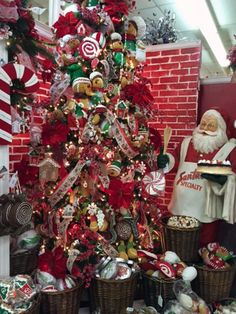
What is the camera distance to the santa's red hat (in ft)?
10.5

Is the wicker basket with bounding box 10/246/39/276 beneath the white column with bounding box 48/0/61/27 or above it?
beneath

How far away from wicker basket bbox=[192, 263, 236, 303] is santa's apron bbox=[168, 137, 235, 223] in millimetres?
536

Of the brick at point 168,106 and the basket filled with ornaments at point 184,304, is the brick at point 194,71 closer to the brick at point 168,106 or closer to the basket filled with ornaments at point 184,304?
the brick at point 168,106

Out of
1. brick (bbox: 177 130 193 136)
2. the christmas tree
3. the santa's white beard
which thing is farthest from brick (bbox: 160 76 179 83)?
the christmas tree

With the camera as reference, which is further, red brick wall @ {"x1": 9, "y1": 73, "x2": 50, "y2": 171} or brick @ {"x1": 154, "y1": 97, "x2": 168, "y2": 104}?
brick @ {"x1": 154, "y1": 97, "x2": 168, "y2": 104}

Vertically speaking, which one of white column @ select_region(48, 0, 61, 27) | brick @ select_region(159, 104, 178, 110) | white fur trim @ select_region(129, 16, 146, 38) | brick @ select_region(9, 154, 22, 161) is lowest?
brick @ select_region(9, 154, 22, 161)

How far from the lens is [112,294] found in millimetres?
2363

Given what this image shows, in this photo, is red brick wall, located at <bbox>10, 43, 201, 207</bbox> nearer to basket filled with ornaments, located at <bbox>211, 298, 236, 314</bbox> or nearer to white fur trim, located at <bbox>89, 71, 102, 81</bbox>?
white fur trim, located at <bbox>89, 71, 102, 81</bbox>

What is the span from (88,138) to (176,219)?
3.79 ft

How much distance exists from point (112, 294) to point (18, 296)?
2.50 ft

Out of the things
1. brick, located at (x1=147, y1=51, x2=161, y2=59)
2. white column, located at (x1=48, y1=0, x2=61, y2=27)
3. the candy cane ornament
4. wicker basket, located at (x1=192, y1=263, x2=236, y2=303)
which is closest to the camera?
the candy cane ornament

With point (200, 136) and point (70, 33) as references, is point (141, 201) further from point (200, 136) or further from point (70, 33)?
point (70, 33)

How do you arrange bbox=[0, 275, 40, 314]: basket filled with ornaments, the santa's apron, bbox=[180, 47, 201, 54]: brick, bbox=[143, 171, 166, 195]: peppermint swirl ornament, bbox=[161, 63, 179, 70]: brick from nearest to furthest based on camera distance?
bbox=[0, 275, 40, 314]: basket filled with ornaments, bbox=[143, 171, 166, 195]: peppermint swirl ornament, the santa's apron, bbox=[180, 47, 201, 54]: brick, bbox=[161, 63, 179, 70]: brick

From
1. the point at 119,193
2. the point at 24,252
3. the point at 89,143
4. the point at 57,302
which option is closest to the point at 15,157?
the point at 89,143
